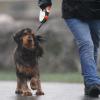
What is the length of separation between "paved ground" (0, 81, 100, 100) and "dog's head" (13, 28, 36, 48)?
68cm

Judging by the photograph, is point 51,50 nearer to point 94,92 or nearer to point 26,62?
point 26,62

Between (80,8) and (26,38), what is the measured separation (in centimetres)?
83

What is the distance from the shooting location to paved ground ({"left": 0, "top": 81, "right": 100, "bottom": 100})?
10.4 metres

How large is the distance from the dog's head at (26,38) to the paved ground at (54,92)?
0.68 meters

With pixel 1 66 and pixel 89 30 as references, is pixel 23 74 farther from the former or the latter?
pixel 1 66

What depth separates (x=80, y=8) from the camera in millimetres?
10445

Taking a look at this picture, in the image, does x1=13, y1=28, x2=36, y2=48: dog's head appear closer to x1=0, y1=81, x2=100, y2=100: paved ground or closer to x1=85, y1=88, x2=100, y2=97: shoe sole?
x1=0, y1=81, x2=100, y2=100: paved ground

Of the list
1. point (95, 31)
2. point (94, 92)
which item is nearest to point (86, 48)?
point (95, 31)

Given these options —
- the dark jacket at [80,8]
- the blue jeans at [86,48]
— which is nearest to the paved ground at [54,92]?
the blue jeans at [86,48]

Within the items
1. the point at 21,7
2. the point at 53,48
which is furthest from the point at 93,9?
the point at 21,7

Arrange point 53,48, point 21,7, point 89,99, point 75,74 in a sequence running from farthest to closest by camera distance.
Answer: point 21,7 → point 53,48 → point 75,74 → point 89,99

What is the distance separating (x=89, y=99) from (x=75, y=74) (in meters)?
7.69

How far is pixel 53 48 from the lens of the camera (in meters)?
19.1

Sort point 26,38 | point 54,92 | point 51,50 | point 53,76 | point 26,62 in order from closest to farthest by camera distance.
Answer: point 26,38 < point 26,62 < point 54,92 < point 53,76 < point 51,50
